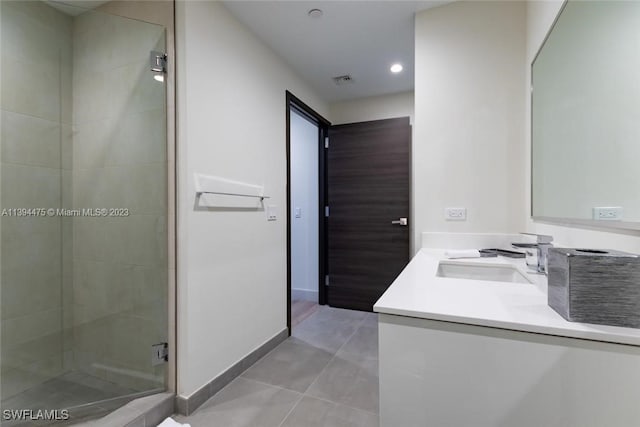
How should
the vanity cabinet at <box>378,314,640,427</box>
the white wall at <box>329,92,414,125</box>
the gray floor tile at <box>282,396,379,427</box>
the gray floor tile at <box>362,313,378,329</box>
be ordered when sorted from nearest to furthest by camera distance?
the vanity cabinet at <box>378,314,640,427</box>, the gray floor tile at <box>282,396,379,427</box>, the gray floor tile at <box>362,313,378,329</box>, the white wall at <box>329,92,414,125</box>

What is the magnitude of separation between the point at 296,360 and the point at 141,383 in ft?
3.15

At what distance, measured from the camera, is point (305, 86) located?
276 cm

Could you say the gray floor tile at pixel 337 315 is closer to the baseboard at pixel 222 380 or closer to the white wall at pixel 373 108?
the baseboard at pixel 222 380

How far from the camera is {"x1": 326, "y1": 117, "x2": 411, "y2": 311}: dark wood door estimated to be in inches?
114

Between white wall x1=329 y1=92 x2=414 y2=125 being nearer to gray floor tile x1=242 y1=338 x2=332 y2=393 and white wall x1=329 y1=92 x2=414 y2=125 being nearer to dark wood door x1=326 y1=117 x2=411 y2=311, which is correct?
dark wood door x1=326 y1=117 x2=411 y2=311

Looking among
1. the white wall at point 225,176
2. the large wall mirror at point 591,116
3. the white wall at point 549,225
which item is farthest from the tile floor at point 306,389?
the large wall mirror at point 591,116

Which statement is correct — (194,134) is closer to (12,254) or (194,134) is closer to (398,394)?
(12,254)

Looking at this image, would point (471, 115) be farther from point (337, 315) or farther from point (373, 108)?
point (337, 315)

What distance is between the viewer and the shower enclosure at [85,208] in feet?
4.53

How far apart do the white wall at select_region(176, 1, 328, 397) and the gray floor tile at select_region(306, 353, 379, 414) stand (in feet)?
1.83

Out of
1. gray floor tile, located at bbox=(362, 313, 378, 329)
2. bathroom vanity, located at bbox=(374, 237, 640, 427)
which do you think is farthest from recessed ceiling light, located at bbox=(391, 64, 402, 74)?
gray floor tile, located at bbox=(362, 313, 378, 329)

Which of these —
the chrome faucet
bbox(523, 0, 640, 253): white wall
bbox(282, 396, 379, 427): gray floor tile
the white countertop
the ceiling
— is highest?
the ceiling

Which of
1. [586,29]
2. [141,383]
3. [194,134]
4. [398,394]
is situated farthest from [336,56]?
[141,383]

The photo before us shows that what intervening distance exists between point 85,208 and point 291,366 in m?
1.59
